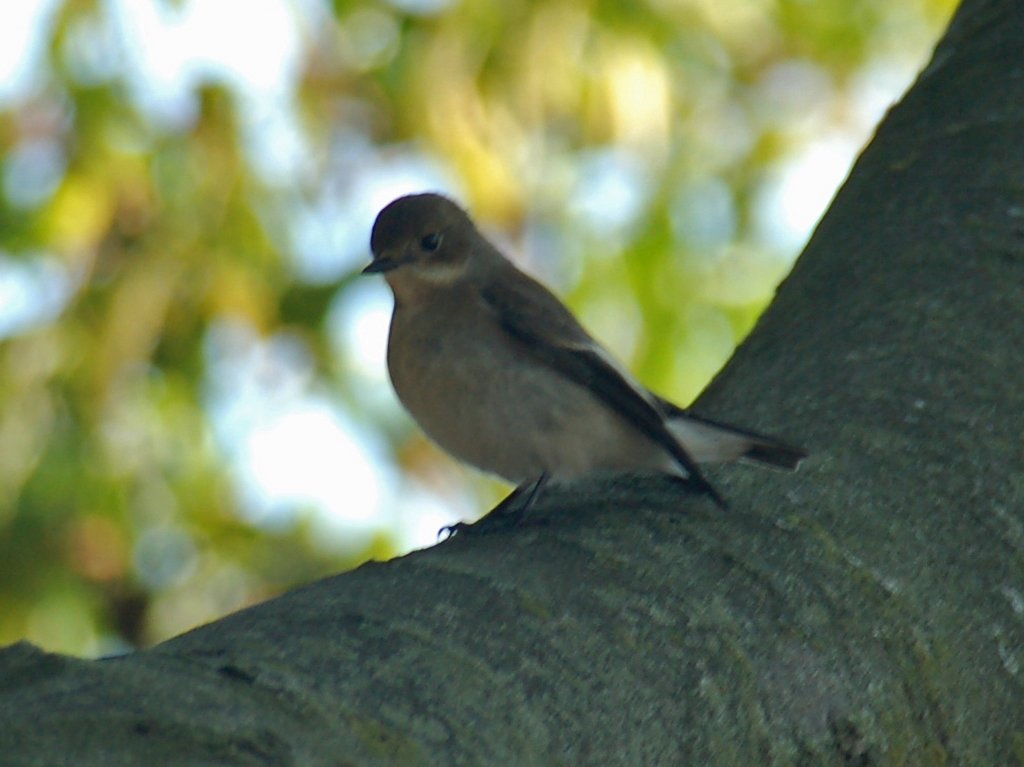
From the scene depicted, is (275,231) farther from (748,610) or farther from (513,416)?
(748,610)

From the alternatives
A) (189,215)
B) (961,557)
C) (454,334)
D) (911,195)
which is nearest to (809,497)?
(961,557)

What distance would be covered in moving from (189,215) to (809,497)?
371 centimetres

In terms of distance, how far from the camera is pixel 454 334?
4.09 metres

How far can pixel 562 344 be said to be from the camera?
4070mm

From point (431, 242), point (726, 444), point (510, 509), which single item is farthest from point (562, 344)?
point (726, 444)

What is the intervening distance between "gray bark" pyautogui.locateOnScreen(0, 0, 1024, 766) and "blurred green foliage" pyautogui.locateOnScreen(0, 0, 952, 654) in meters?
2.39

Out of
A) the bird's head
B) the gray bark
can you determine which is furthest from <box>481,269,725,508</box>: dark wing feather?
the gray bark

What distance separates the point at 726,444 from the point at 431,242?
1742 millimetres

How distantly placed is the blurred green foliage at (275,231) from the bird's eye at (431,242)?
1.02 meters

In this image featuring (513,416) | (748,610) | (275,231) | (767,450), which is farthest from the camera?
(275,231)

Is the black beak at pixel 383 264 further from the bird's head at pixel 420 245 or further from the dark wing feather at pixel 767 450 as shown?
the dark wing feather at pixel 767 450

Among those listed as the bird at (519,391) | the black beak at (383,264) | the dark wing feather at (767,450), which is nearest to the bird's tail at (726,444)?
the dark wing feather at (767,450)

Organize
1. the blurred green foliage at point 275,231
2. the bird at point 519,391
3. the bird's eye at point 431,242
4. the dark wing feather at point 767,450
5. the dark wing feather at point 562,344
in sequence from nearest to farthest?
the dark wing feather at point 767,450 → the dark wing feather at point 562,344 → the bird at point 519,391 → the bird's eye at point 431,242 → the blurred green foliage at point 275,231

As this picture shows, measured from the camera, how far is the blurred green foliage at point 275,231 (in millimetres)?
5527
